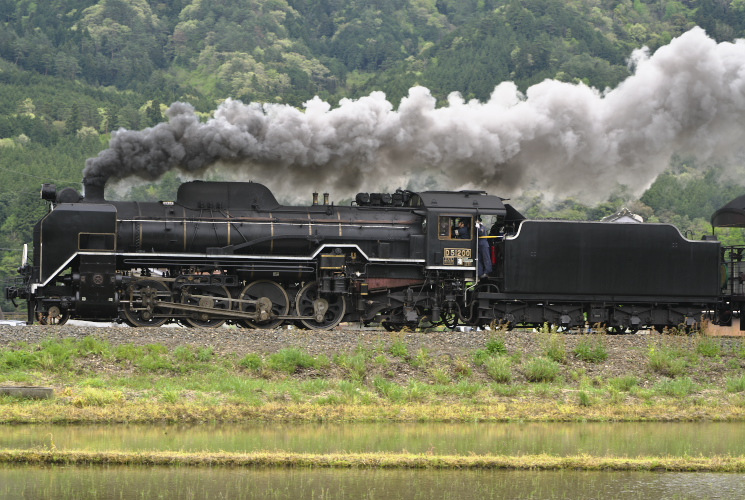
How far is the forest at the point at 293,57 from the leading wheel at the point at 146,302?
71.2 meters

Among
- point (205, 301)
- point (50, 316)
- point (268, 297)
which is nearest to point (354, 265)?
point (268, 297)

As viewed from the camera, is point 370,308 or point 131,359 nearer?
point 131,359

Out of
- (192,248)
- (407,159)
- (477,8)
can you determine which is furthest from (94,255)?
(477,8)

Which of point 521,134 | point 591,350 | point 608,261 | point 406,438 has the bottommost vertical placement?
point 406,438

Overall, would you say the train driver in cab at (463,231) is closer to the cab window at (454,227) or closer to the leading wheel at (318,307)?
the cab window at (454,227)

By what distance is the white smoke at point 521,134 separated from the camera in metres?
25.0

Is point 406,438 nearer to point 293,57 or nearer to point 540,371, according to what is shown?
point 540,371

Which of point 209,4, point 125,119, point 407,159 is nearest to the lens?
point 407,159

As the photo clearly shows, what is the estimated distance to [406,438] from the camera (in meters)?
13.4

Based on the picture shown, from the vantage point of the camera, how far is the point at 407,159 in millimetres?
26438

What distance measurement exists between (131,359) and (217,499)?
806 cm

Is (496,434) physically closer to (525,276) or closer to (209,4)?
(525,276)

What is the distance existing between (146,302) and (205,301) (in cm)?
130

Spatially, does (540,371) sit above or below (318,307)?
below
